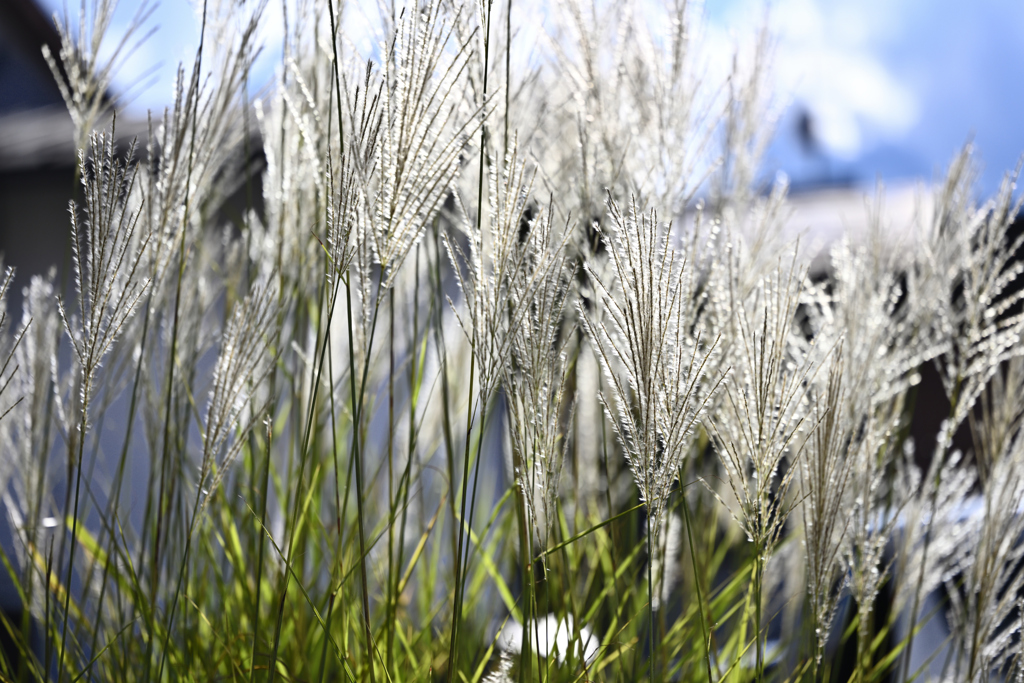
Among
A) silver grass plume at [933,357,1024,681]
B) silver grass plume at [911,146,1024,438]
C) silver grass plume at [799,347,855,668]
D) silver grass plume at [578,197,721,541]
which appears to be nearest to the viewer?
silver grass plume at [578,197,721,541]

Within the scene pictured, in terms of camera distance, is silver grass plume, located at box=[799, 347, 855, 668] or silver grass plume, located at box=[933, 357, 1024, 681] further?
silver grass plume, located at box=[933, 357, 1024, 681]

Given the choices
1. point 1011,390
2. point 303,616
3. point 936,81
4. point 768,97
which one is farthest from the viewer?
point 936,81

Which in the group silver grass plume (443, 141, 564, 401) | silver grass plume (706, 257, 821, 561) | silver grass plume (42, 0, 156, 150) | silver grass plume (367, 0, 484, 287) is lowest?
silver grass plume (706, 257, 821, 561)

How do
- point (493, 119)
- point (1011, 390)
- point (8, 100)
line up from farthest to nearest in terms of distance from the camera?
point (8, 100)
point (1011, 390)
point (493, 119)

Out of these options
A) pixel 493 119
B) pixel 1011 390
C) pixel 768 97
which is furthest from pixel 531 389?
pixel 768 97

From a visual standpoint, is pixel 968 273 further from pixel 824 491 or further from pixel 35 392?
pixel 35 392

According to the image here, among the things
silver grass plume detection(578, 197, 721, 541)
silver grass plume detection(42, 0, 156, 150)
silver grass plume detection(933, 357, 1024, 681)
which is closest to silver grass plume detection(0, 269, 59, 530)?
silver grass plume detection(42, 0, 156, 150)

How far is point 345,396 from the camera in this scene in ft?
5.92

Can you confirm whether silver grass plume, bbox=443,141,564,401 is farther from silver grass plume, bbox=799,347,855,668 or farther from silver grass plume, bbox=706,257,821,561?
silver grass plume, bbox=799,347,855,668

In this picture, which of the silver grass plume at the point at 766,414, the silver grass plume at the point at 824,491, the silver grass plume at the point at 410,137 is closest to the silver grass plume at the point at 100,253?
the silver grass plume at the point at 410,137

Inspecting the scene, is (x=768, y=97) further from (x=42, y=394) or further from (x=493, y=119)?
(x=42, y=394)

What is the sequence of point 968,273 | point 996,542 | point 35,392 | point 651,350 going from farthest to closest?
point 968,273, point 35,392, point 996,542, point 651,350

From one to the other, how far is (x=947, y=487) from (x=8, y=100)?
903 cm

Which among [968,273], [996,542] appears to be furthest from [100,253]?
[968,273]
